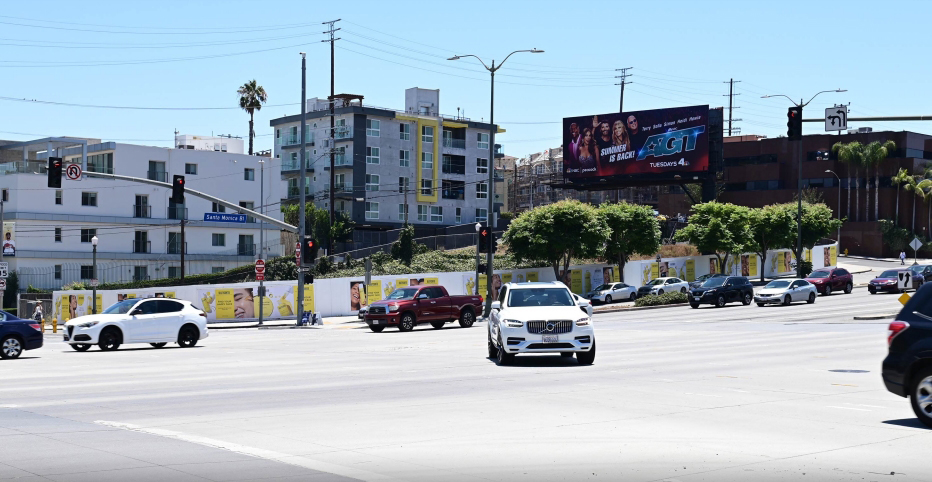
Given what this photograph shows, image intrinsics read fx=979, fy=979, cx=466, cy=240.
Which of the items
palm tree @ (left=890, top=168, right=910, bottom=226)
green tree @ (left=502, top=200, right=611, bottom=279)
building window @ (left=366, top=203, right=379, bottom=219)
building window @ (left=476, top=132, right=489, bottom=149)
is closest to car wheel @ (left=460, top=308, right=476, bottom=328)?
green tree @ (left=502, top=200, right=611, bottom=279)

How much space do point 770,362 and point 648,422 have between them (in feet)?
33.3

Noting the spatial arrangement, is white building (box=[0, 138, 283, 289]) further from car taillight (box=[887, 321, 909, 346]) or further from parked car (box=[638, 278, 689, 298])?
car taillight (box=[887, 321, 909, 346])

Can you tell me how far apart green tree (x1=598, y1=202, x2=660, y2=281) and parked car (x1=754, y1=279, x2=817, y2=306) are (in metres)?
16.0

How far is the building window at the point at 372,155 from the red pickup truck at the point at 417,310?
2152 inches

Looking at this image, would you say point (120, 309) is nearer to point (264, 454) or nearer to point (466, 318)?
point (466, 318)

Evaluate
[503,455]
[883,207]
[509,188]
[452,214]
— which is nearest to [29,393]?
[503,455]

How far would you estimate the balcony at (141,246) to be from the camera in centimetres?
7512

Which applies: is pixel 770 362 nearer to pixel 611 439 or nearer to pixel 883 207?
pixel 611 439

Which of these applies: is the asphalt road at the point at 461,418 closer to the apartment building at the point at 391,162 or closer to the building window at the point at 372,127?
the apartment building at the point at 391,162

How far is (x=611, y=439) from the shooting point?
37.2 ft

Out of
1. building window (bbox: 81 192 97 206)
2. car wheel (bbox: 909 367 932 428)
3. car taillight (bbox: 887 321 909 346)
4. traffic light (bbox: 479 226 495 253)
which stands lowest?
car wheel (bbox: 909 367 932 428)

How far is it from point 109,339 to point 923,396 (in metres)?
23.5

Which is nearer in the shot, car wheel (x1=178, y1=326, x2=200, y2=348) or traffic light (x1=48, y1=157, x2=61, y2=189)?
car wheel (x1=178, y1=326, x2=200, y2=348)

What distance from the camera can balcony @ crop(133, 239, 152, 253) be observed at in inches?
2958
